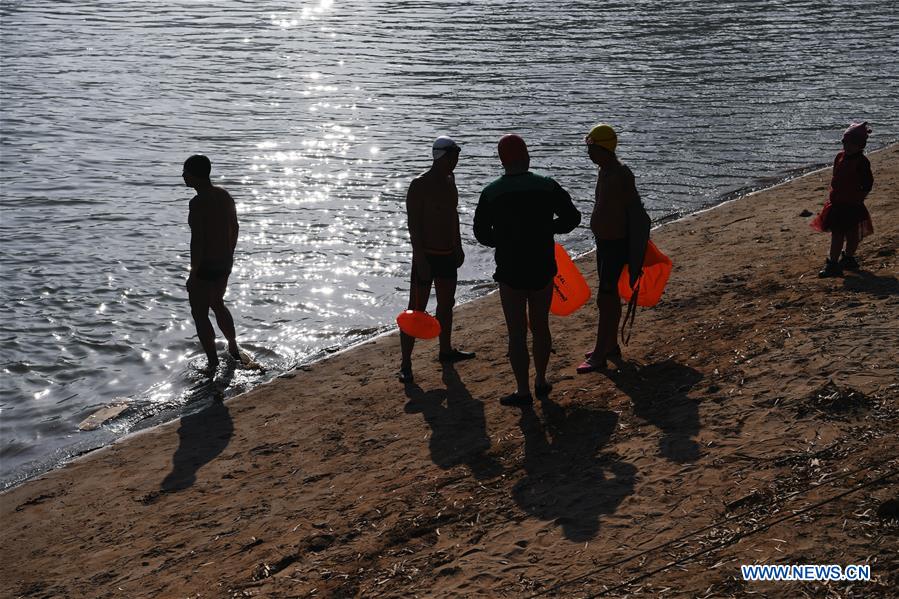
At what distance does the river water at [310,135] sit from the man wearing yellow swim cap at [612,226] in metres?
3.30

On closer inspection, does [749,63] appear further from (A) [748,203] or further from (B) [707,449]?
(B) [707,449]

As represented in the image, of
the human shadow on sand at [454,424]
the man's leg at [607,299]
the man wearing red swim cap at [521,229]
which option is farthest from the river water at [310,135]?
the man wearing red swim cap at [521,229]

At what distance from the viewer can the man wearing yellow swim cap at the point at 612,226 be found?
289 inches

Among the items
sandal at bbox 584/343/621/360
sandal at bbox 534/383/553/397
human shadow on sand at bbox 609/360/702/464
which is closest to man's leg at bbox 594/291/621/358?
sandal at bbox 584/343/621/360

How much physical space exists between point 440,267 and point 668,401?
222 centimetres

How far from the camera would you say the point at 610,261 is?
7676 mm

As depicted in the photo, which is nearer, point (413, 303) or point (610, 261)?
point (610, 261)

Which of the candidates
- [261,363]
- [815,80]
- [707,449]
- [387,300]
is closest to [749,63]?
[815,80]

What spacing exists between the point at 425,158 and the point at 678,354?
31.9 feet

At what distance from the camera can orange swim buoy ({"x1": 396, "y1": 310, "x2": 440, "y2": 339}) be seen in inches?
316

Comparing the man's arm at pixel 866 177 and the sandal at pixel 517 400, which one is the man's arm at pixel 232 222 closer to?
the sandal at pixel 517 400

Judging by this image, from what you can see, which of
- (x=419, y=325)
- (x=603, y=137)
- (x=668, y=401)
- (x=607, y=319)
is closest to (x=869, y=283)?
(x=607, y=319)

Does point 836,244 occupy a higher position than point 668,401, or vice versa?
point 836,244

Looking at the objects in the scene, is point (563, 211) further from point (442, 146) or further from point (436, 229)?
point (436, 229)
